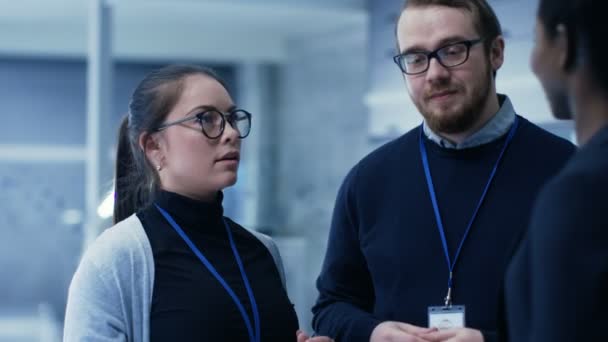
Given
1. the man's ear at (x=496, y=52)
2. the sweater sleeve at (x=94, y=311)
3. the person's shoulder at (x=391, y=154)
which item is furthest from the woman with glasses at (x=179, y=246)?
the man's ear at (x=496, y=52)

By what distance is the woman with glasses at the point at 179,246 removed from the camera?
1678mm

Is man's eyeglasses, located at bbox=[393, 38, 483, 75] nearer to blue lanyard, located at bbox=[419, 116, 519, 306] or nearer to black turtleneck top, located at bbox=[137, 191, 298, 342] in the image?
blue lanyard, located at bbox=[419, 116, 519, 306]

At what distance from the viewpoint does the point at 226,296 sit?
175 centimetres

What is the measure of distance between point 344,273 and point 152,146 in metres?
0.54

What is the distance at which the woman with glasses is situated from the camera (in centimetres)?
168

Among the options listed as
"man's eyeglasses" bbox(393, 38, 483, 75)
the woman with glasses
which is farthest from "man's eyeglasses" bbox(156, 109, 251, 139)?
"man's eyeglasses" bbox(393, 38, 483, 75)

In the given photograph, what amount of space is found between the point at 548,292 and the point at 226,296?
2.82ft

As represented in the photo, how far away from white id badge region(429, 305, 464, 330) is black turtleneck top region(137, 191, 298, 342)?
0.31 meters

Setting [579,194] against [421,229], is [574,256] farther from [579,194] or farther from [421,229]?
[421,229]

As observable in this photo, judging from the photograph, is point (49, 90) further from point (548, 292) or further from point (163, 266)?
point (548, 292)

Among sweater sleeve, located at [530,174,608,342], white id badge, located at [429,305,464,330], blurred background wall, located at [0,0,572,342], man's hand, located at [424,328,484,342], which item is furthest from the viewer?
blurred background wall, located at [0,0,572,342]

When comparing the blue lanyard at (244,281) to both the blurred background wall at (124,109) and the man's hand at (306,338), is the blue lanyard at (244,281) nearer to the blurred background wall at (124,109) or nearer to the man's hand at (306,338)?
the man's hand at (306,338)

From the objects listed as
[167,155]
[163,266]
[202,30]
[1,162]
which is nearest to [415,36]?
[167,155]

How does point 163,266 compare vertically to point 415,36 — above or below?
below
